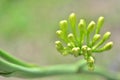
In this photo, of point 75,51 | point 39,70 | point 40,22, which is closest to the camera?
point 75,51

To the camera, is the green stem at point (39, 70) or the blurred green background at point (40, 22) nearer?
the green stem at point (39, 70)

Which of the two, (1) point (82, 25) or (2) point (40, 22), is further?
(2) point (40, 22)

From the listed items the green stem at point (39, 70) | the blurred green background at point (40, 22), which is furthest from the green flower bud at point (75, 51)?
the blurred green background at point (40, 22)

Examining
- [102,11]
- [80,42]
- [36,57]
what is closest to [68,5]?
[102,11]

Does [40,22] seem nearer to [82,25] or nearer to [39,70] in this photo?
[39,70]

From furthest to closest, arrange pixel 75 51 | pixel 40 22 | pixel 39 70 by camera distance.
A: pixel 40 22, pixel 39 70, pixel 75 51

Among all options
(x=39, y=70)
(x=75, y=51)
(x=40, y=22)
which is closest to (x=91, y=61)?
(x=75, y=51)

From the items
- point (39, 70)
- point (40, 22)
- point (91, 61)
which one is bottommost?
point (91, 61)

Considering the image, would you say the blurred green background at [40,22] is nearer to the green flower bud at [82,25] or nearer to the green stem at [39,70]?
the green stem at [39,70]

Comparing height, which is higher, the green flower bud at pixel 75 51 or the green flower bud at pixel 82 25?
the green flower bud at pixel 82 25
